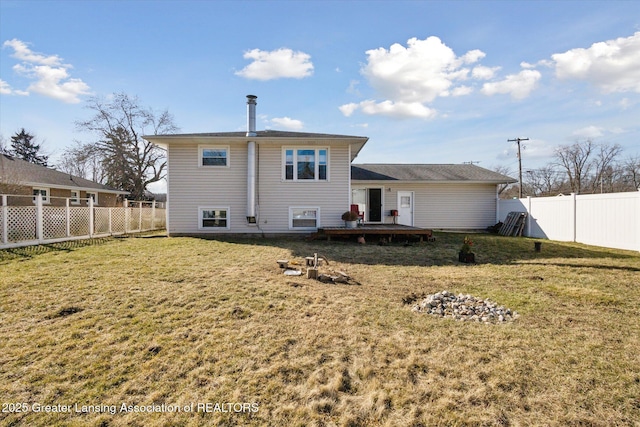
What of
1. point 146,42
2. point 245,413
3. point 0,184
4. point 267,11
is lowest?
point 245,413

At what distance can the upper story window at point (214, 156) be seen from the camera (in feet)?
38.3

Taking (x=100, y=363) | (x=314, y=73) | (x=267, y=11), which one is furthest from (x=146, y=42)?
(x=100, y=363)

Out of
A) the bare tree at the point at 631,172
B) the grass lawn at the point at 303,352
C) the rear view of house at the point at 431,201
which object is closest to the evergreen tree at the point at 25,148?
the rear view of house at the point at 431,201

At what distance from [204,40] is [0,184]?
1288cm

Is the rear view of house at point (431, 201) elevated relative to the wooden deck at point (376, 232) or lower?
elevated

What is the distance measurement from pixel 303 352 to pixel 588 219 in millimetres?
12909

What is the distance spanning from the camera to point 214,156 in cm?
1173

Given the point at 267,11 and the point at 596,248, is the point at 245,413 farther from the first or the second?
the point at 596,248

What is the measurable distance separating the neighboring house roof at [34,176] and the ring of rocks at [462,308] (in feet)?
69.2

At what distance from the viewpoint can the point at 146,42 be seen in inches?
392

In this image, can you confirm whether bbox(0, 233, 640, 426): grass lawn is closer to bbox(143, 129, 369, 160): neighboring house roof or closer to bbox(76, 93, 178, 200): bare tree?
bbox(143, 129, 369, 160): neighboring house roof

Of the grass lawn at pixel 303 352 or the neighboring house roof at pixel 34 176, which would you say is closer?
the grass lawn at pixel 303 352

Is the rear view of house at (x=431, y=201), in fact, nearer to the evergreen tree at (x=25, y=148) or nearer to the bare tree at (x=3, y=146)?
Result: the bare tree at (x=3, y=146)

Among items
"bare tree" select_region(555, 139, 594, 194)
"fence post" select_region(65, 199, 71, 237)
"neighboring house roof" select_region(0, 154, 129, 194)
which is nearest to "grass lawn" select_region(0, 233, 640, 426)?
"fence post" select_region(65, 199, 71, 237)
